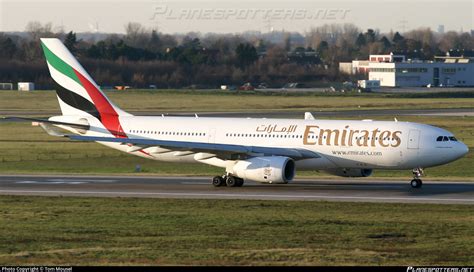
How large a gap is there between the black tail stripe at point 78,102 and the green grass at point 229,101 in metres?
67.0

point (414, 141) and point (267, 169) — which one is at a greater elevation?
point (414, 141)

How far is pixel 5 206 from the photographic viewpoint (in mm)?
42094

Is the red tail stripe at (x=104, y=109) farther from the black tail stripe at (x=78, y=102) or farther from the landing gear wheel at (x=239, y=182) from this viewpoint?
the landing gear wheel at (x=239, y=182)

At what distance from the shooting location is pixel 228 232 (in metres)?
34.6

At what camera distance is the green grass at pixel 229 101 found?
132 metres

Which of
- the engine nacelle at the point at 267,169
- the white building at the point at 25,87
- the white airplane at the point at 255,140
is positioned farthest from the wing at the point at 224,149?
the white building at the point at 25,87

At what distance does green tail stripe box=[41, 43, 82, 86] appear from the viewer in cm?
5744

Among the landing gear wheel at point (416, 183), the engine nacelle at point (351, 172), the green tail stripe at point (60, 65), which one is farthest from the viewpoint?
the green tail stripe at point (60, 65)

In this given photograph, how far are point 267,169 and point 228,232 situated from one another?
1502 centimetres

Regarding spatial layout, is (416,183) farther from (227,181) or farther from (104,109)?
(104,109)

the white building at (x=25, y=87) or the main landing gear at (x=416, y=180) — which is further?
the white building at (x=25, y=87)

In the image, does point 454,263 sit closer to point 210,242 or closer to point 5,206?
point 210,242

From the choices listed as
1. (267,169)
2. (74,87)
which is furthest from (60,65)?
(267,169)

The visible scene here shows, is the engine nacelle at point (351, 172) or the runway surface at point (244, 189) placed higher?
the engine nacelle at point (351, 172)
